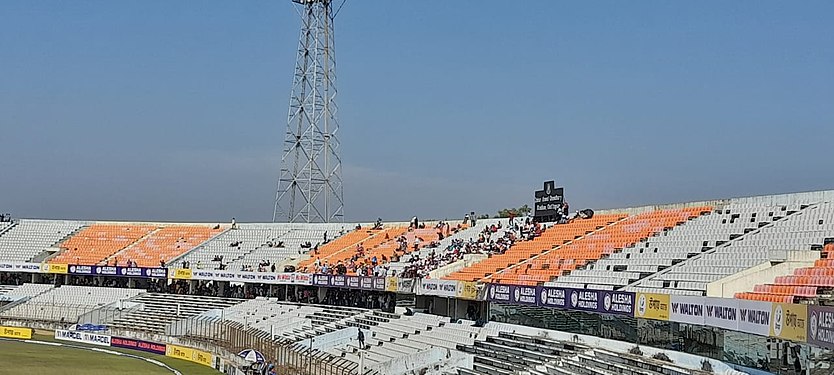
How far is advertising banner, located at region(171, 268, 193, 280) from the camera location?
59875mm

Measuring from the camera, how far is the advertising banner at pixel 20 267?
213 ft

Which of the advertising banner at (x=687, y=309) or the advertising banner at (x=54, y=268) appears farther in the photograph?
the advertising banner at (x=54, y=268)

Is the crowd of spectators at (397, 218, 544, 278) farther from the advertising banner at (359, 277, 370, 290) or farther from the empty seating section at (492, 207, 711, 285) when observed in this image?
the empty seating section at (492, 207, 711, 285)

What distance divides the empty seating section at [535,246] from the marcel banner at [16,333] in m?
23.2

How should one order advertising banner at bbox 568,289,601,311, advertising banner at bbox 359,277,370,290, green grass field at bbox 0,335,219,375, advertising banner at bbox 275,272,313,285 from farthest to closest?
advertising banner at bbox 275,272,313,285, advertising banner at bbox 359,277,370,290, green grass field at bbox 0,335,219,375, advertising banner at bbox 568,289,601,311

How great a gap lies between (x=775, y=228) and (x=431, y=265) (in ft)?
60.8

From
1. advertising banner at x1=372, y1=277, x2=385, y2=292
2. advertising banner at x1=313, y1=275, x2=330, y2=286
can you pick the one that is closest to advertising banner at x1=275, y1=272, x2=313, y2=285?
advertising banner at x1=313, y1=275, x2=330, y2=286

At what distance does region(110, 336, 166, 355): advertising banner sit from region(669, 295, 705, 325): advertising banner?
97.5 ft

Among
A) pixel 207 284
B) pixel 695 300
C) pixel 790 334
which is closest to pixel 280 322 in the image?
pixel 207 284

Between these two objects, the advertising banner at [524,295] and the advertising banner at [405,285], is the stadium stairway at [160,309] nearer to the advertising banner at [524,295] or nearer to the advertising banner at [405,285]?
the advertising banner at [405,285]

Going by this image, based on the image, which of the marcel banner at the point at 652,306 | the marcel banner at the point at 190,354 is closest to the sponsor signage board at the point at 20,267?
the marcel banner at the point at 190,354

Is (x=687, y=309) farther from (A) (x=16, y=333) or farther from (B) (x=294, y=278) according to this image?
(A) (x=16, y=333)

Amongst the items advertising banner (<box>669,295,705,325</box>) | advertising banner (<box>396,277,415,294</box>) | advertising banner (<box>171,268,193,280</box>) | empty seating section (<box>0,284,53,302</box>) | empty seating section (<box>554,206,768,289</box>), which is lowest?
empty seating section (<box>0,284,53,302</box>)

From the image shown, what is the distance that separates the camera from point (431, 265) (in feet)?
162
